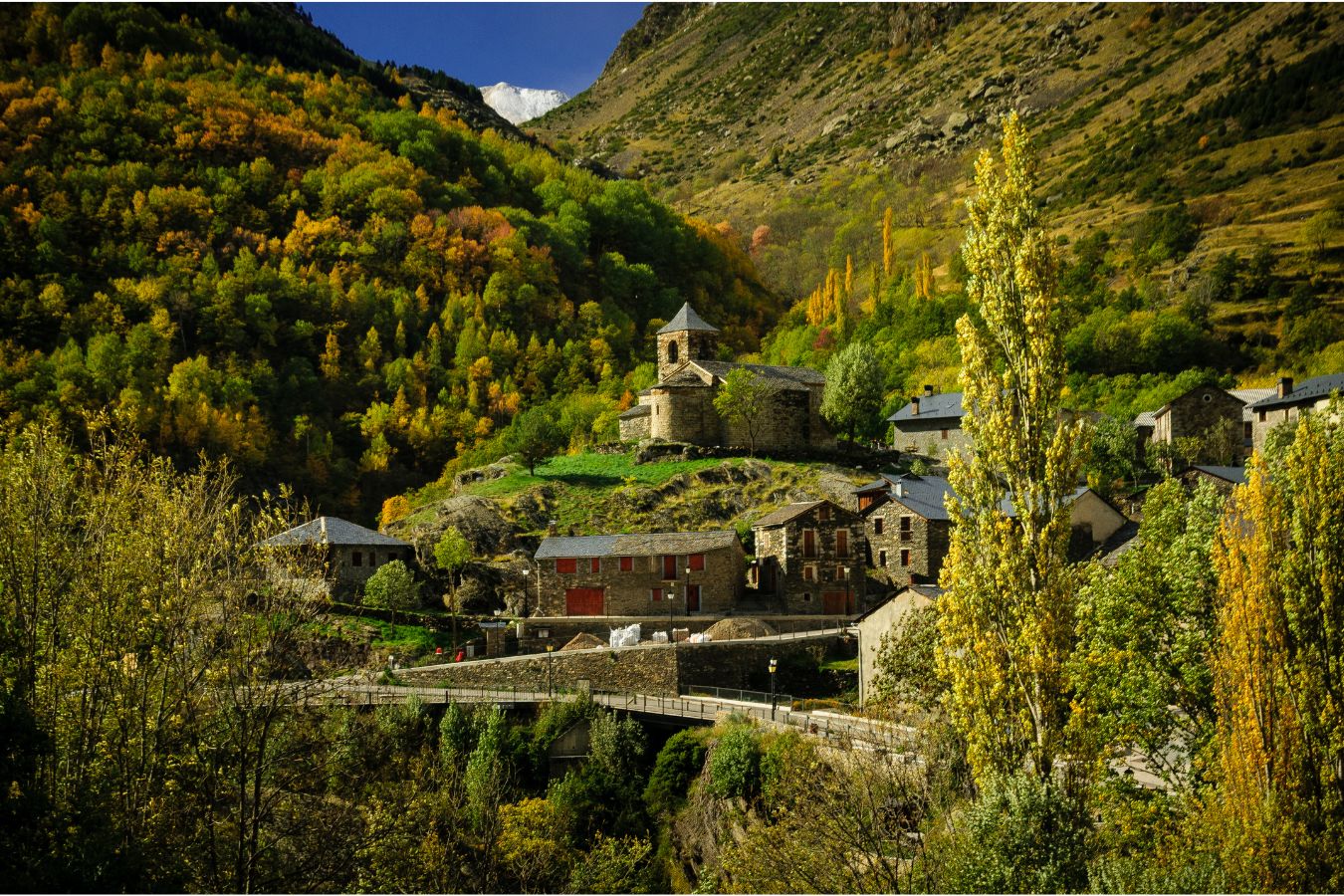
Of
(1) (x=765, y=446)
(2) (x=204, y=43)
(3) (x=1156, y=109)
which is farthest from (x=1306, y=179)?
(2) (x=204, y=43)

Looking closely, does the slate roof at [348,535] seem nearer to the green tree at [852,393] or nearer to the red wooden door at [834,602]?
the red wooden door at [834,602]

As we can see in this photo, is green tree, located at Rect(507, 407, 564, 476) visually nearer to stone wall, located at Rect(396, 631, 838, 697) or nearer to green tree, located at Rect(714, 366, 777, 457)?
green tree, located at Rect(714, 366, 777, 457)

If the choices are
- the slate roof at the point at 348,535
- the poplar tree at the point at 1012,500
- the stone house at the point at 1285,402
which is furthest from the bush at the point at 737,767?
the stone house at the point at 1285,402

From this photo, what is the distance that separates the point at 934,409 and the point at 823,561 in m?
25.6

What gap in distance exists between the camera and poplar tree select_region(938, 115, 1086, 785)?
51.8 feet

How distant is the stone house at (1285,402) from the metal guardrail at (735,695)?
1334 inches

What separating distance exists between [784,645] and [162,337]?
6642 centimetres

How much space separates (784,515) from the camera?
5016 centimetres

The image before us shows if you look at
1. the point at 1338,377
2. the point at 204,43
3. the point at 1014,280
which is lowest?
the point at 1014,280

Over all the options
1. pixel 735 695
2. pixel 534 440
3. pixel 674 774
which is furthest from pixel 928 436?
pixel 674 774

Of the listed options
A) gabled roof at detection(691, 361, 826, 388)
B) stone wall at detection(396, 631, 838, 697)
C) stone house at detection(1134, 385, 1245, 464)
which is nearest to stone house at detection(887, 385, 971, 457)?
gabled roof at detection(691, 361, 826, 388)

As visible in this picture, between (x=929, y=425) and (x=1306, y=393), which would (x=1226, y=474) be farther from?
(x=929, y=425)

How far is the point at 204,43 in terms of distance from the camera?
5541 inches

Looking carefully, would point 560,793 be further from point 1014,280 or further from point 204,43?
point 204,43
